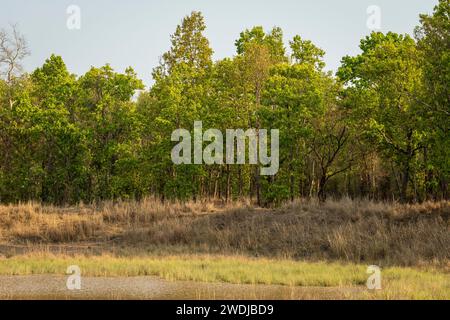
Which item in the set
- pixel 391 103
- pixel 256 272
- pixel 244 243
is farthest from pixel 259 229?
pixel 391 103

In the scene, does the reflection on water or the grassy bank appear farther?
the grassy bank

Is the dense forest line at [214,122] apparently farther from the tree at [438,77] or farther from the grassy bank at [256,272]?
the grassy bank at [256,272]

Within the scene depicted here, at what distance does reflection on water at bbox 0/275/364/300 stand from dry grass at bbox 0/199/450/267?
7379mm

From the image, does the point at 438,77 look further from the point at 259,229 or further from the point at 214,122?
the point at 214,122

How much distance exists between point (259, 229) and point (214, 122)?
19201 millimetres

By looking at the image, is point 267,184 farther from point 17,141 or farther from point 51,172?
point 17,141

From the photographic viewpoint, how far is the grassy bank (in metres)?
14.0

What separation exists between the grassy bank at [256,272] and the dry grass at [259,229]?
2.97 m

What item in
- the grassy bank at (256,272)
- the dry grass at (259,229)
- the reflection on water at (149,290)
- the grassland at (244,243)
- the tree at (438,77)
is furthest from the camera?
the tree at (438,77)

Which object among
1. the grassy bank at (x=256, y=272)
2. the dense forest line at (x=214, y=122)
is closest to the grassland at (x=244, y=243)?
the grassy bank at (x=256, y=272)

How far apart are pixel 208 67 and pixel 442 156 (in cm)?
2911

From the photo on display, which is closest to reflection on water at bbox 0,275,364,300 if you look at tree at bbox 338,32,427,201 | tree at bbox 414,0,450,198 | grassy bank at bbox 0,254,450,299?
grassy bank at bbox 0,254,450,299

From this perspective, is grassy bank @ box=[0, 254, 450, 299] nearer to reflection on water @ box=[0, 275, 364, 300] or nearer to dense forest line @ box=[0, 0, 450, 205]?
reflection on water @ box=[0, 275, 364, 300]

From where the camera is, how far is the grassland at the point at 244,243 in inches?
654
